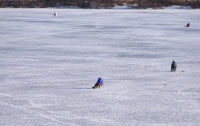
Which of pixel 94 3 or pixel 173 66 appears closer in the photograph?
pixel 173 66

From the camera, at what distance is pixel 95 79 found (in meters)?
7.86

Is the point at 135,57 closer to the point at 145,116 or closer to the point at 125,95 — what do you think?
the point at 125,95

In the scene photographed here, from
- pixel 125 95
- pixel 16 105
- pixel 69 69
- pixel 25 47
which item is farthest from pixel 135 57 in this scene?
pixel 16 105

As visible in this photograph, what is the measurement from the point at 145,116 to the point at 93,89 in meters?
1.62

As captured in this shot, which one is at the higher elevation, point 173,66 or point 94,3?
point 173,66

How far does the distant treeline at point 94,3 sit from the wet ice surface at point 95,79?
2509 centimetres

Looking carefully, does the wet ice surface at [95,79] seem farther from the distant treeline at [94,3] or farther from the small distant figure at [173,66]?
the distant treeline at [94,3]

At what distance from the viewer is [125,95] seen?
6711mm

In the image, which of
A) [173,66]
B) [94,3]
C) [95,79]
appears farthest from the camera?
[94,3]

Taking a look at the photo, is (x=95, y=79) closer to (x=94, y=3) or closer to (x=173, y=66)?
(x=173, y=66)

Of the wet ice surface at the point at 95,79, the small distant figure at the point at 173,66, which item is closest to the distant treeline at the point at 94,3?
the wet ice surface at the point at 95,79

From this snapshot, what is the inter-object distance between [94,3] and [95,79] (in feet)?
112

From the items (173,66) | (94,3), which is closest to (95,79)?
(173,66)

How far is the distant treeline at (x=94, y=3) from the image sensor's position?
38594 millimetres
